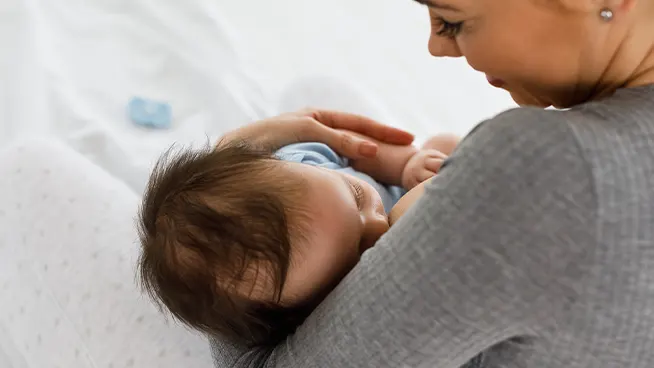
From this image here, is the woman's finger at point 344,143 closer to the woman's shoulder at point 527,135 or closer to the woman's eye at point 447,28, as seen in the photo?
the woman's eye at point 447,28

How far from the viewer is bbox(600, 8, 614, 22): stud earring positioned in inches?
21.0

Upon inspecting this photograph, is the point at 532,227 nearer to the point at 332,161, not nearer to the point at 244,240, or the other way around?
the point at 244,240

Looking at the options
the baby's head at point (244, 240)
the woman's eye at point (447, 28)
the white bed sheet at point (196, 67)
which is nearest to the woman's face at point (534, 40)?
the woman's eye at point (447, 28)

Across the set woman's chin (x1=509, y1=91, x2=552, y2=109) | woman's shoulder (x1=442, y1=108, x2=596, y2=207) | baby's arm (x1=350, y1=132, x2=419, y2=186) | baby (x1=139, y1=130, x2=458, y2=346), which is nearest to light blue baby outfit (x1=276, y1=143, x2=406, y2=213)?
baby's arm (x1=350, y1=132, x2=419, y2=186)

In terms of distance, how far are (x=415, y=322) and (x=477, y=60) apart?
0.24m

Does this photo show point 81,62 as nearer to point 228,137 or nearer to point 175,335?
point 228,137

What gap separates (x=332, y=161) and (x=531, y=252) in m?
0.59

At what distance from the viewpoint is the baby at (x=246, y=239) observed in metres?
0.68

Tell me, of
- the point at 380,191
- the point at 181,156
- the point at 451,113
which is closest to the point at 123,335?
the point at 181,156

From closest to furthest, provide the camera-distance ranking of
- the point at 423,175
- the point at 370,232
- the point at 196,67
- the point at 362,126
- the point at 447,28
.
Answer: the point at 447,28, the point at 370,232, the point at 423,175, the point at 362,126, the point at 196,67

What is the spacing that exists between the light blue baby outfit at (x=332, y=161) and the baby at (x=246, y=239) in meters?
0.19

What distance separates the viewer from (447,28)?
619 millimetres

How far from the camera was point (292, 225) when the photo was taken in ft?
2.34

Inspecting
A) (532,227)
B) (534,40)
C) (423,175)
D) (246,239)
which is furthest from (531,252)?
(423,175)
